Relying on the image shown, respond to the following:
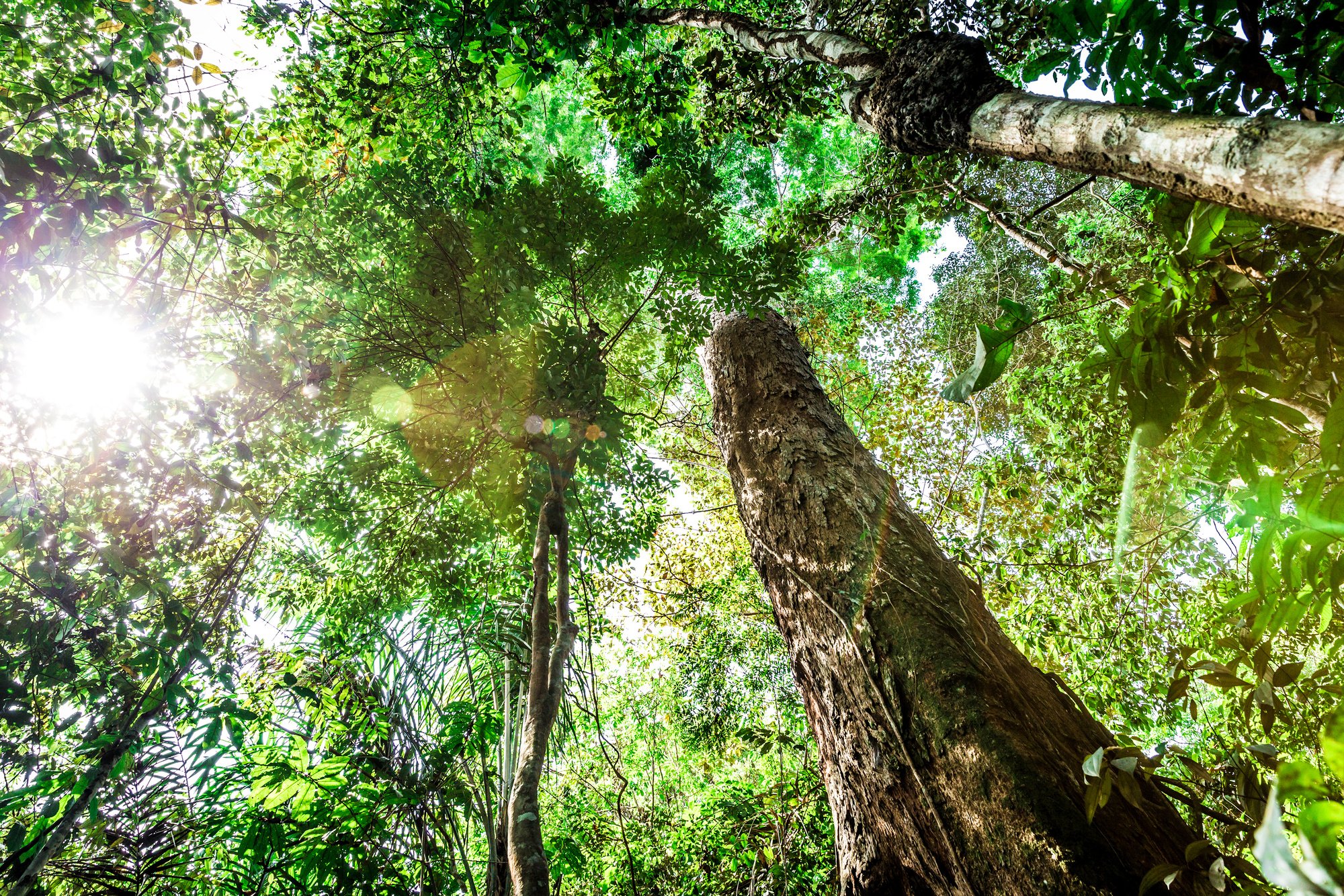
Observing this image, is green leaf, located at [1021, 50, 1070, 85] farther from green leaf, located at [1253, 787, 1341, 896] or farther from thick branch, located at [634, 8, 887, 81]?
green leaf, located at [1253, 787, 1341, 896]

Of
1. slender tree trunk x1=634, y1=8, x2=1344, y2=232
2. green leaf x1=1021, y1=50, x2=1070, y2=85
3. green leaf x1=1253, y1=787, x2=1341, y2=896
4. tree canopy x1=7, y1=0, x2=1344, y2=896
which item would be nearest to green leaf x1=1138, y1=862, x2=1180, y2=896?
tree canopy x1=7, y1=0, x2=1344, y2=896

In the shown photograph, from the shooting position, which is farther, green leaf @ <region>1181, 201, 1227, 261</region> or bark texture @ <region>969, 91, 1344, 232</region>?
green leaf @ <region>1181, 201, 1227, 261</region>

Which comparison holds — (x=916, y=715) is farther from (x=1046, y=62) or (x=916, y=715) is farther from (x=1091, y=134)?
(x=1046, y=62)

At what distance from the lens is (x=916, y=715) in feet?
5.12

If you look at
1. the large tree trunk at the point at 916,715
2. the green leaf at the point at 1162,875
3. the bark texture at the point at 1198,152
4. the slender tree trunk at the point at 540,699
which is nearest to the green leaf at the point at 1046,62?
the bark texture at the point at 1198,152

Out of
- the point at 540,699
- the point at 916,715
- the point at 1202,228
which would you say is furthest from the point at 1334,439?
the point at 540,699

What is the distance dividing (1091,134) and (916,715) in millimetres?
1482

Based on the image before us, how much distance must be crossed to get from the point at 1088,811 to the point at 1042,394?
3.33 meters

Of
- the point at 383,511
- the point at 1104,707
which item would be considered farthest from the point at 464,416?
the point at 1104,707

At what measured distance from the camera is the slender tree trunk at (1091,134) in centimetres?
76

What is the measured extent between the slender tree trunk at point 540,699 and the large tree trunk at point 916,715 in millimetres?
906

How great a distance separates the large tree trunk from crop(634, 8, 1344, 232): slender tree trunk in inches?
44.5

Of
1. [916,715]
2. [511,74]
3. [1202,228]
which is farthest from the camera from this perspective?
[511,74]

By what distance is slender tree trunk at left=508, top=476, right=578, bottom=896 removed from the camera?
168cm
